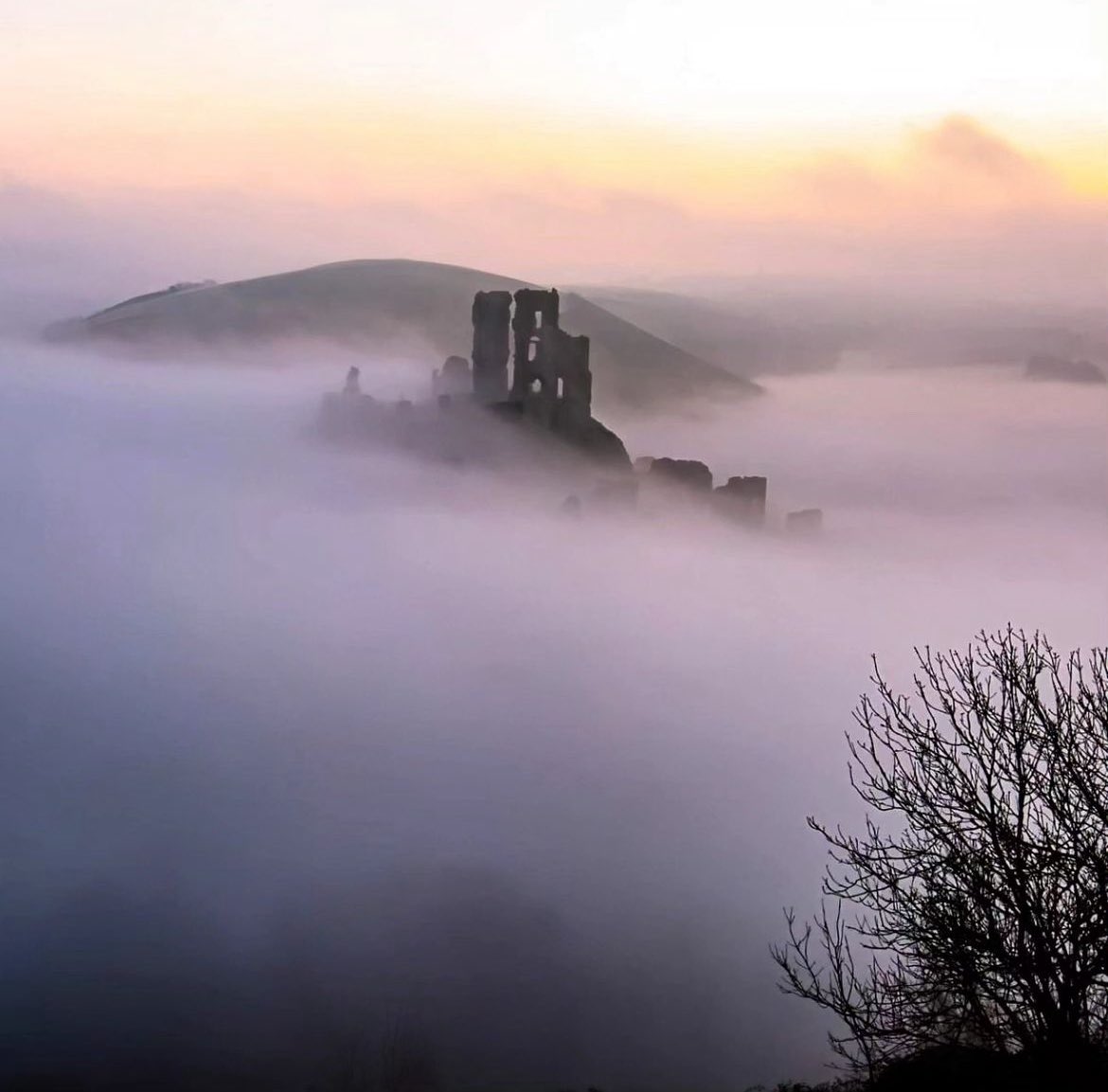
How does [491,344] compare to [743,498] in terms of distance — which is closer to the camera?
[491,344]

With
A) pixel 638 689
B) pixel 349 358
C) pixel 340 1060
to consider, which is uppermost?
pixel 349 358

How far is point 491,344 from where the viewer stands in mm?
90812

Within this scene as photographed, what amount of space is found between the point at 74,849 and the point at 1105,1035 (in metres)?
90.8

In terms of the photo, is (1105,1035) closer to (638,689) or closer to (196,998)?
(196,998)

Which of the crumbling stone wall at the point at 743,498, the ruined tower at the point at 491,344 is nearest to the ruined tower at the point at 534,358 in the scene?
the ruined tower at the point at 491,344

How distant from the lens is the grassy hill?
112 m

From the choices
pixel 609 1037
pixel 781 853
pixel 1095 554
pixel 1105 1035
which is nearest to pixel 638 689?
pixel 781 853

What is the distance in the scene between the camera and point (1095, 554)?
139625 millimetres

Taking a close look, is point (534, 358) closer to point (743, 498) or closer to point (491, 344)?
point (491, 344)

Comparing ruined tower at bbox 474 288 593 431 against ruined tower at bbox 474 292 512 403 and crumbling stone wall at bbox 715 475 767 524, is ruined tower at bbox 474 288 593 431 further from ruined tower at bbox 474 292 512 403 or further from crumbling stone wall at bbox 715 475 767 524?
crumbling stone wall at bbox 715 475 767 524

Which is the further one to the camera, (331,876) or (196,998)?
(331,876)

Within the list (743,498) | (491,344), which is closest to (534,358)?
(491,344)

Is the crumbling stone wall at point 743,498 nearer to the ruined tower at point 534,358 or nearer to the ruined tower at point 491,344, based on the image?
the ruined tower at point 534,358

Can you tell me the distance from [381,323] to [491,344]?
3139 cm
